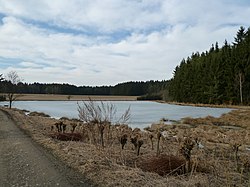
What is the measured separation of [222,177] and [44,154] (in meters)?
5.15

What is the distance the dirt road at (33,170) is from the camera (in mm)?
6258

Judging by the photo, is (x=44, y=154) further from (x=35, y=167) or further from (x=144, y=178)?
(x=144, y=178)

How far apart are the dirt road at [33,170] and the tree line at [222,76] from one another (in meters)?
46.8

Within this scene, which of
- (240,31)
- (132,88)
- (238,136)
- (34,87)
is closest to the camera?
(238,136)

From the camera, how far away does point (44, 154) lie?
9367 millimetres

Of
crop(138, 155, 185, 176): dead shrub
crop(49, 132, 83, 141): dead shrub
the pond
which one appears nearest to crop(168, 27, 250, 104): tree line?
the pond

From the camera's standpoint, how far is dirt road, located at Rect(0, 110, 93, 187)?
626cm

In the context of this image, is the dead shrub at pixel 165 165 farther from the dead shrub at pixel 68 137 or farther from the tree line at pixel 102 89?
the tree line at pixel 102 89

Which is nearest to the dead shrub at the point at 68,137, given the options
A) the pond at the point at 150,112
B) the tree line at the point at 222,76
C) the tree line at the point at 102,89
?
the pond at the point at 150,112

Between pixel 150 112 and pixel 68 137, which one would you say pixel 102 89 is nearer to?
pixel 150 112

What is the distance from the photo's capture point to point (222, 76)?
57219mm

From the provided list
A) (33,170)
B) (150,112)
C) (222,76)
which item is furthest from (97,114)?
(222,76)

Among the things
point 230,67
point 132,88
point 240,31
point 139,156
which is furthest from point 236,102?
point 132,88

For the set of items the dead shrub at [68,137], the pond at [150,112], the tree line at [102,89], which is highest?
the tree line at [102,89]
